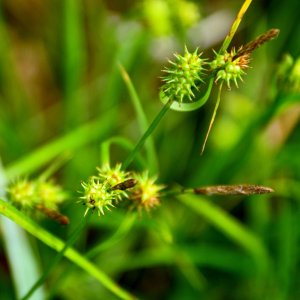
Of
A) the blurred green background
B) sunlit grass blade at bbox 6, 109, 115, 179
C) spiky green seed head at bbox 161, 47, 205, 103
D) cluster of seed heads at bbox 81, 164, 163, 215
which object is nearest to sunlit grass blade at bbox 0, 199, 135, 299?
cluster of seed heads at bbox 81, 164, 163, 215

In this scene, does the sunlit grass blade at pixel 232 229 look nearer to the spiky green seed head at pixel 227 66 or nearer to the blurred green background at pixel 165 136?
the blurred green background at pixel 165 136

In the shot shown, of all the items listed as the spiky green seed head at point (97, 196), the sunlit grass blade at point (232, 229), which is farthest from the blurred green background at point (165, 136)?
the spiky green seed head at point (97, 196)

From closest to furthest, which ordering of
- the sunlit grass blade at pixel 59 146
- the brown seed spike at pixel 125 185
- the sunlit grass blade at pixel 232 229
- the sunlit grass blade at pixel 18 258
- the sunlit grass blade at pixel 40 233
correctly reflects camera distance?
the brown seed spike at pixel 125 185, the sunlit grass blade at pixel 40 233, the sunlit grass blade at pixel 18 258, the sunlit grass blade at pixel 59 146, the sunlit grass blade at pixel 232 229

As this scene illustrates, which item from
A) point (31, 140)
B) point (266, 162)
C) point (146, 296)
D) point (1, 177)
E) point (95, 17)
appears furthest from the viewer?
point (95, 17)

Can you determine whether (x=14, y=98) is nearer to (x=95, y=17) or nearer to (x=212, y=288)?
(x=95, y=17)

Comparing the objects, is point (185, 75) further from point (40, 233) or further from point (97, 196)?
point (40, 233)

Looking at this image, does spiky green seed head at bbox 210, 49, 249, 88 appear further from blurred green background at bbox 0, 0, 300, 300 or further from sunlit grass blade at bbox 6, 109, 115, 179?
sunlit grass blade at bbox 6, 109, 115, 179

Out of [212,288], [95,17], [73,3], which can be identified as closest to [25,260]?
[212,288]
